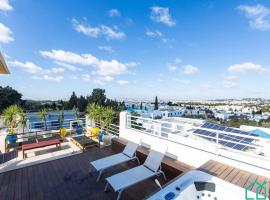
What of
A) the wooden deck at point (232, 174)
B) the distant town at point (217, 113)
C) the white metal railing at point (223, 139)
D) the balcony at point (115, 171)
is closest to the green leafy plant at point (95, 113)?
the distant town at point (217, 113)

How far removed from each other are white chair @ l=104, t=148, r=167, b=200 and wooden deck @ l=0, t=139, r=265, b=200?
0.95 ft

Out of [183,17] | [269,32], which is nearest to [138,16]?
[183,17]

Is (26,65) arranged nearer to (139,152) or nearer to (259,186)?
(139,152)

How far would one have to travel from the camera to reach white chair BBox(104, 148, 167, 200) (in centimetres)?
289

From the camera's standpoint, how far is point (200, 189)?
8.80 feet

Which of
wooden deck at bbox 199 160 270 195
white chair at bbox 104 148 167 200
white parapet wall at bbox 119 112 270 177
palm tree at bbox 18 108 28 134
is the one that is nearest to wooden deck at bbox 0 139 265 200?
wooden deck at bbox 199 160 270 195

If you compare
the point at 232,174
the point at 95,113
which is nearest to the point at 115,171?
the point at 232,174

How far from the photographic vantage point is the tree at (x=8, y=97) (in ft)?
51.2

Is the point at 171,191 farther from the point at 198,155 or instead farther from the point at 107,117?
the point at 107,117

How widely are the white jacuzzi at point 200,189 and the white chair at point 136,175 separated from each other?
0.72m

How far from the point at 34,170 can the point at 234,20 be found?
1088 cm

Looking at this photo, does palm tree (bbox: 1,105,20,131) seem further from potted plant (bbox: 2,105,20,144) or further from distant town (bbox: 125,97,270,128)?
distant town (bbox: 125,97,270,128)

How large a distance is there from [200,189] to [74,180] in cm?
272

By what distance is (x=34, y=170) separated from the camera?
426 centimetres
